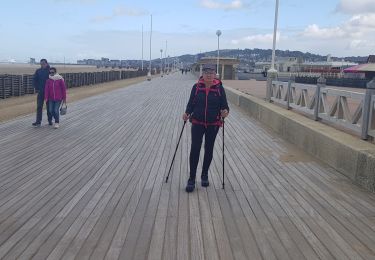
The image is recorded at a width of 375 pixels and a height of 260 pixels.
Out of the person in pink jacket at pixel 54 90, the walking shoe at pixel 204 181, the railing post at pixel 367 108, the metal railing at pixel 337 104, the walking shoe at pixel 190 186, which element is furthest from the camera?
the person in pink jacket at pixel 54 90

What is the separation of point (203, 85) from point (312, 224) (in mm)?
2314

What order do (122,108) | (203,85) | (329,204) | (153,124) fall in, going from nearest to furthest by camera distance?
1. (329,204)
2. (203,85)
3. (153,124)
4. (122,108)

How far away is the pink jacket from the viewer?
1179cm

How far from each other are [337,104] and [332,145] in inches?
58.2

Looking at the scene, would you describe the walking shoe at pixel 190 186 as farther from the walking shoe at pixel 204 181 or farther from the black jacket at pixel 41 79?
the black jacket at pixel 41 79

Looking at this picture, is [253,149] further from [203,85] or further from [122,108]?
[122,108]

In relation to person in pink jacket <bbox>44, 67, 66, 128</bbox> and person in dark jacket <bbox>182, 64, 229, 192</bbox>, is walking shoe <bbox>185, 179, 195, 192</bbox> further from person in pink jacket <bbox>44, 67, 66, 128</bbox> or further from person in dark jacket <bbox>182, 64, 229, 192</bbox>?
person in pink jacket <bbox>44, 67, 66, 128</bbox>

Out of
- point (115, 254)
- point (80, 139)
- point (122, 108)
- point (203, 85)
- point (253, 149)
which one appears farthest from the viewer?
point (122, 108)

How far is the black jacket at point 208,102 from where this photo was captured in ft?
20.3

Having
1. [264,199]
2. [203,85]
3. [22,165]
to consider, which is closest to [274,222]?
[264,199]

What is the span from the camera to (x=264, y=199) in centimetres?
583

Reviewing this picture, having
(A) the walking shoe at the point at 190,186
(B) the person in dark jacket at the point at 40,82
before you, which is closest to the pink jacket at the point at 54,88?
(B) the person in dark jacket at the point at 40,82

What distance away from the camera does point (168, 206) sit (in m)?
5.50

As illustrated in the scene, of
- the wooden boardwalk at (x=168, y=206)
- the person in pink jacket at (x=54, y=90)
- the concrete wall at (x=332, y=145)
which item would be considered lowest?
the wooden boardwalk at (x=168, y=206)
